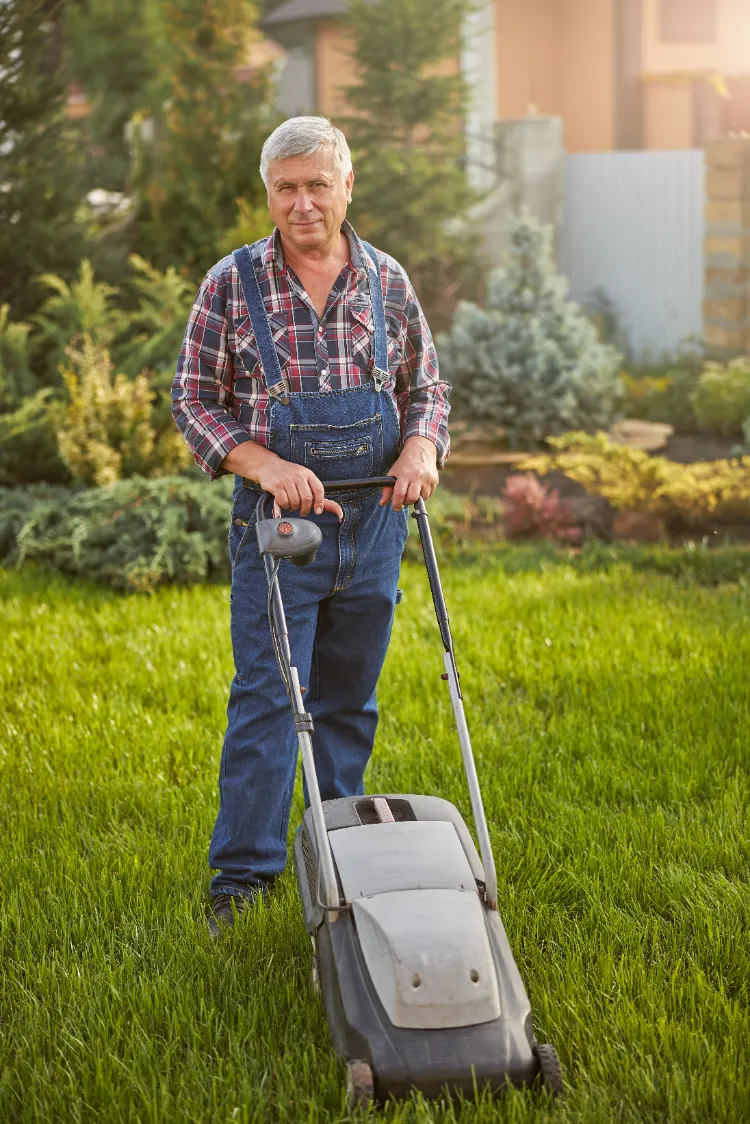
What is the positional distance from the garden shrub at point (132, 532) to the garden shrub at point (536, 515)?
64.4 inches

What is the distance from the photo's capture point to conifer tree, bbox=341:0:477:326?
1030 cm

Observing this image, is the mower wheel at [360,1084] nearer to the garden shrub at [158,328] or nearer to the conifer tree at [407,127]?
the garden shrub at [158,328]

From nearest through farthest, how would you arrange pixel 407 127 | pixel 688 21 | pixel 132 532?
pixel 132 532
pixel 407 127
pixel 688 21

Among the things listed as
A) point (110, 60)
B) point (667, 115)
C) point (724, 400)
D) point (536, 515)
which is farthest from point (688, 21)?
point (536, 515)

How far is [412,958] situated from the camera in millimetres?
2262

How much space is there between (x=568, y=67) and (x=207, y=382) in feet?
49.3

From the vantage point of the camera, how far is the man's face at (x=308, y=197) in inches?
111

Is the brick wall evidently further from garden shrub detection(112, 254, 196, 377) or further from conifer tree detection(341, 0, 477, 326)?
garden shrub detection(112, 254, 196, 377)

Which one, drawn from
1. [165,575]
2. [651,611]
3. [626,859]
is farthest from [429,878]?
[165,575]

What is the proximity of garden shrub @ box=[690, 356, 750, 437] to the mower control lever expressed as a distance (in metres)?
6.21

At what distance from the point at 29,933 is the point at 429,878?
3.82ft

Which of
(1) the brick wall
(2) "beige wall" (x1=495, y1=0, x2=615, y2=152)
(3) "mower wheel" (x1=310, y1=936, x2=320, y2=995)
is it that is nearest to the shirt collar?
(3) "mower wheel" (x1=310, y1=936, x2=320, y2=995)

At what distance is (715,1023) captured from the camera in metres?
2.63

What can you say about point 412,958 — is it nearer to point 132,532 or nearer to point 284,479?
point 284,479
